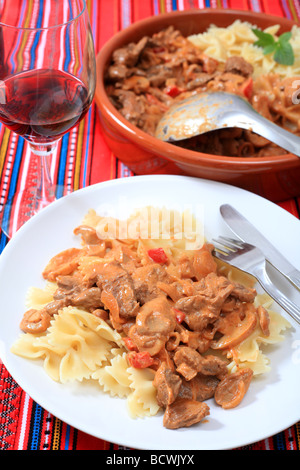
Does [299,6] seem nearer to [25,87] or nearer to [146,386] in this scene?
[25,87]

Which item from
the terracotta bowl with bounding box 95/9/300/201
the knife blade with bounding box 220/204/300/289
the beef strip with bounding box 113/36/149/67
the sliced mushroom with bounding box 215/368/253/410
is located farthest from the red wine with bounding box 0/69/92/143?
the sliced mushroom with bounding box 215/368/253/410

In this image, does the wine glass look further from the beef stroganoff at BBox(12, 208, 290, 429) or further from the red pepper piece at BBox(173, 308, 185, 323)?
the red pepper piece at BBox(173, 308, 185, 323)

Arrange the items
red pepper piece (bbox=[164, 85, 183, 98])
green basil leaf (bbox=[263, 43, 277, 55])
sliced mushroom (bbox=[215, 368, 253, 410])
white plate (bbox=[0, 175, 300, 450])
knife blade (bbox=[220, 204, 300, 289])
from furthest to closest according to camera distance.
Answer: green basil leaf (bbox=[263, 43, 277, 55]), red pepper piece (bbox=[164, 85, 183, 98]), knife blade (bbox=[220, 204, 300, 289]), sliced mushroom (bbox=[215, 368, 253, 410]), white plate (bbox=[0, 175, 300, 450])

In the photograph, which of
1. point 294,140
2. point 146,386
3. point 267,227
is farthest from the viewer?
point 294,140

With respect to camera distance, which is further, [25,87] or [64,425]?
[25,87]

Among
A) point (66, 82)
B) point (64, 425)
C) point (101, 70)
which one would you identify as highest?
point (66, 82)

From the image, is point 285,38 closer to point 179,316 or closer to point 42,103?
point 42,103

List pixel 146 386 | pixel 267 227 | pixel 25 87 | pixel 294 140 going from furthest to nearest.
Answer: pixel 294 140, pixel 267 227, pixel 25 87, pixel 146 386

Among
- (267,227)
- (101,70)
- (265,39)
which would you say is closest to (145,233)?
(267,227)

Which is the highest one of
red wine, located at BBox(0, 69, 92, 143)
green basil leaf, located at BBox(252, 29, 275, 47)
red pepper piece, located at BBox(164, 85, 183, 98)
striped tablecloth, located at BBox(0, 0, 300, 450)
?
red wine, located at BBox(0, 69, 92, 143)
